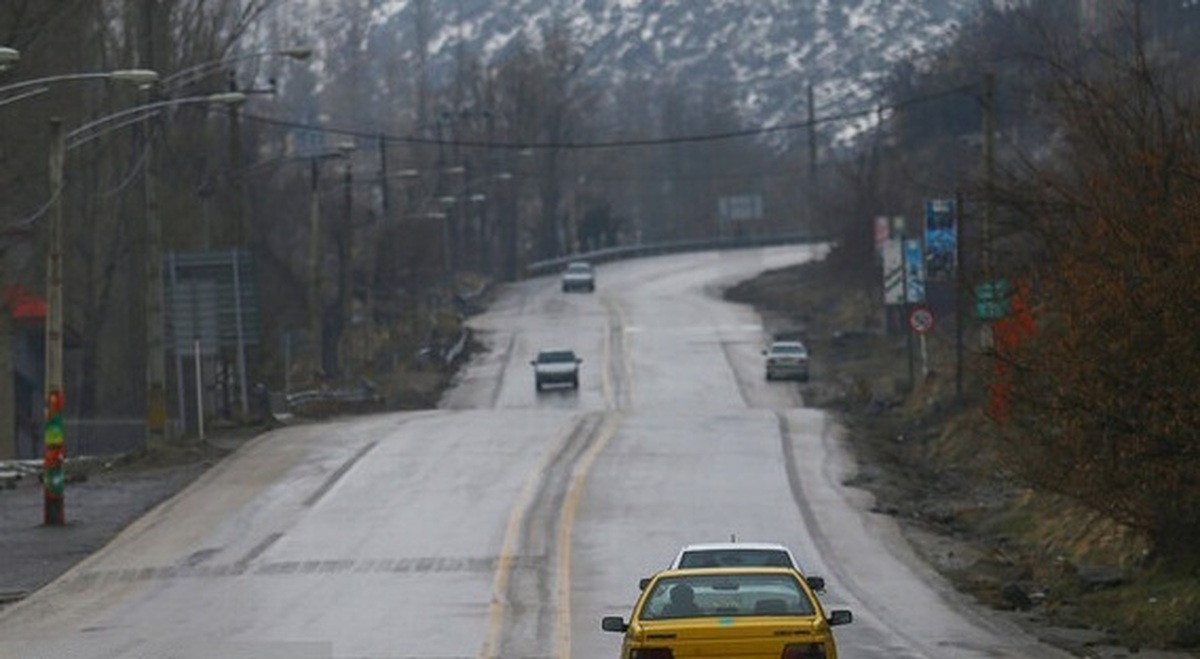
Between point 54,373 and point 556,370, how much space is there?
42.8 m

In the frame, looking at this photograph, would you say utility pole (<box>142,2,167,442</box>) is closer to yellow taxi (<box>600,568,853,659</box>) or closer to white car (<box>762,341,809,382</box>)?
yellow taxi (<box>600,568,853,659</box>)

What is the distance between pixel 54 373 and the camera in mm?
44406

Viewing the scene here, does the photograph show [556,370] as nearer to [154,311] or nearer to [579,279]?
[154,311]

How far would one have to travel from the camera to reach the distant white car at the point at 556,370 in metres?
86.4

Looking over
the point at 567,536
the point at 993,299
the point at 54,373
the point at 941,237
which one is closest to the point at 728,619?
the point at 567,536

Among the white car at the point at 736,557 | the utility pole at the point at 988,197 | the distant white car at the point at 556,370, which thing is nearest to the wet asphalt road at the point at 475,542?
the white car at the point at 736,557

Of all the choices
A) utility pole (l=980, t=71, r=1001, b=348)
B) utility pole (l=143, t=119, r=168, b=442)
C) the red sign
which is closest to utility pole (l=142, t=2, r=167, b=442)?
utility pole (l=143, t=119, r=168, b=442)

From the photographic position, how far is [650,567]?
37.4 meters

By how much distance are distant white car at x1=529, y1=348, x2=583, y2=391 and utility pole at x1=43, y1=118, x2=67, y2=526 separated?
4113cm

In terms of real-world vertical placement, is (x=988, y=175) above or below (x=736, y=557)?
above

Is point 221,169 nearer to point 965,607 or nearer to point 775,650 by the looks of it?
point 965,607

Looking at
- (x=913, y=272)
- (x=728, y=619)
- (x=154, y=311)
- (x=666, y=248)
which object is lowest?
(x=666, y=248)

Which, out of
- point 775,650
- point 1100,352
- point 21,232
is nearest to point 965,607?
point 1100,352

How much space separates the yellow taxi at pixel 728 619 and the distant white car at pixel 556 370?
63585mm
